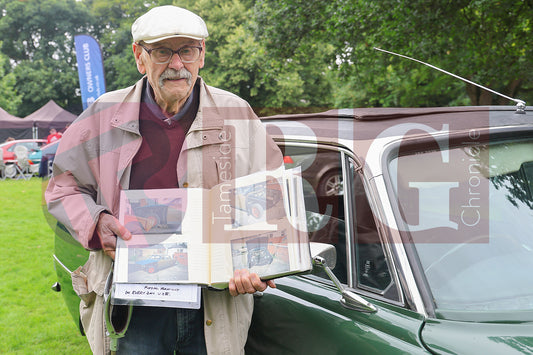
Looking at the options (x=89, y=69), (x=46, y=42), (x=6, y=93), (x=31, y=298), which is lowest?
(x=31, y=298)

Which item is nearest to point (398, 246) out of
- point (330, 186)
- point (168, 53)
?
point (168, 53)

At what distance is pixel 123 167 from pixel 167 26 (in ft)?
1.96

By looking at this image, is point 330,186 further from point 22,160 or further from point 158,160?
point 22,160

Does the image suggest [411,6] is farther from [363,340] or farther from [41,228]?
[363,340]

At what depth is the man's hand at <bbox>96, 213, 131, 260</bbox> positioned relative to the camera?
2059 mm

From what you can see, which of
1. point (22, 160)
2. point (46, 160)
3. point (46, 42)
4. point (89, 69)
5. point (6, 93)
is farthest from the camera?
point (46, 42)

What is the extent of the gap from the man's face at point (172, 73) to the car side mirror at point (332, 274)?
0.85 meters

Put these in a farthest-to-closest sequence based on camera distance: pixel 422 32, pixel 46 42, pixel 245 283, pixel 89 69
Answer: pixel 46 42 < pixel 89 69 < pixel 422 32 < pixel 245 283

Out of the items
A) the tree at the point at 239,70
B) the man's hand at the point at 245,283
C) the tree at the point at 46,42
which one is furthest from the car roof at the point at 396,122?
the tree at the point at 46,42

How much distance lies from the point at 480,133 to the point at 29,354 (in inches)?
162

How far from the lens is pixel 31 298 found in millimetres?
5918

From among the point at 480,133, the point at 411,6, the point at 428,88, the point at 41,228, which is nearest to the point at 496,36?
the point at 411,6

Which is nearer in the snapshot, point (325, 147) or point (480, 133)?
point (480, 133)

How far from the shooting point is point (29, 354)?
4512 millimetres
